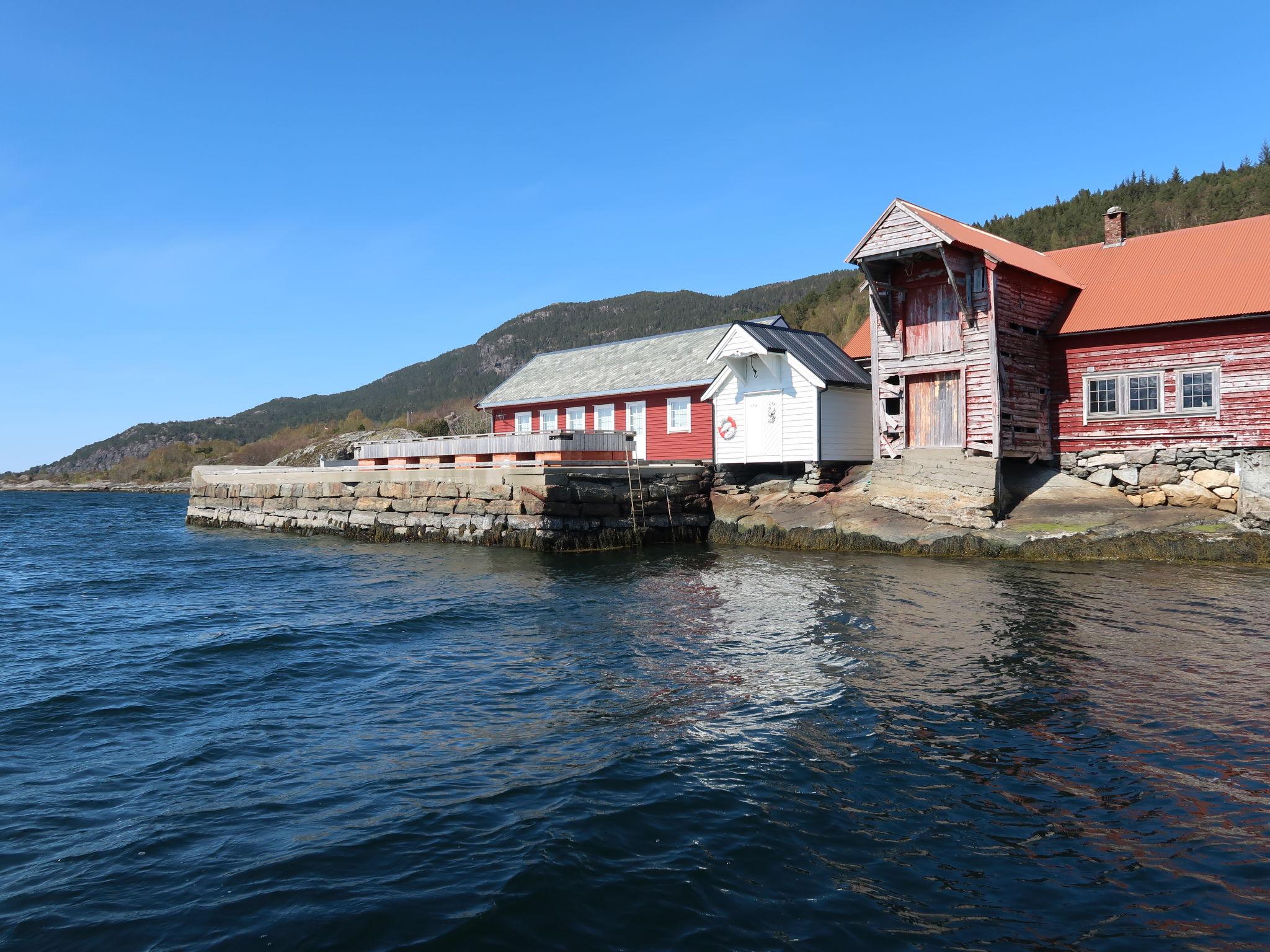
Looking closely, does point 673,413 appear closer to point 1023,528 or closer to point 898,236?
point 898,236

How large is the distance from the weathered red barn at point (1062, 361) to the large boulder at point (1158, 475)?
0.13ft

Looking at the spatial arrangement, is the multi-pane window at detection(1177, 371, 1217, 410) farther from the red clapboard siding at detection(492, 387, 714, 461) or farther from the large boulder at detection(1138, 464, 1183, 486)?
the red clapboard siding at detection(492, 387, 714, 461)

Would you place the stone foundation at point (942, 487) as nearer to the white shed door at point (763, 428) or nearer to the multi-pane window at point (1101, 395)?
the white shed door at point (763, 428)

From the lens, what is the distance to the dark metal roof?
27344mm

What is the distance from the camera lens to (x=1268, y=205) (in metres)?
66.2

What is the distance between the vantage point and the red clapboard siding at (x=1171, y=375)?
21.4 metres

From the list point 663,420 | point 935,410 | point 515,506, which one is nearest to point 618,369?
point 663,420

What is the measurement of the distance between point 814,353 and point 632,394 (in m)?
8.86

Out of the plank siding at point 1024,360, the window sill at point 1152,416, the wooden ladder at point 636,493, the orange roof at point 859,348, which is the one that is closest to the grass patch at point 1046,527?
the plank siding at point 1024,360

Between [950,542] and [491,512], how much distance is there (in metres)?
14.6

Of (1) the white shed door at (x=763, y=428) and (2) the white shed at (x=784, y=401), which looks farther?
(1) the white shed door at (x=763, y=428)

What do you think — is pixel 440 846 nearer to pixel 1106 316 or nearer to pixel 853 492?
pixel 853 492

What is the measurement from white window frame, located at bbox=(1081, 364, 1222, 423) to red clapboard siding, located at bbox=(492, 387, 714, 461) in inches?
505

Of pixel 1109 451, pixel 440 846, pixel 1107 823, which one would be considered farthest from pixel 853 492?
pixel 440 846
